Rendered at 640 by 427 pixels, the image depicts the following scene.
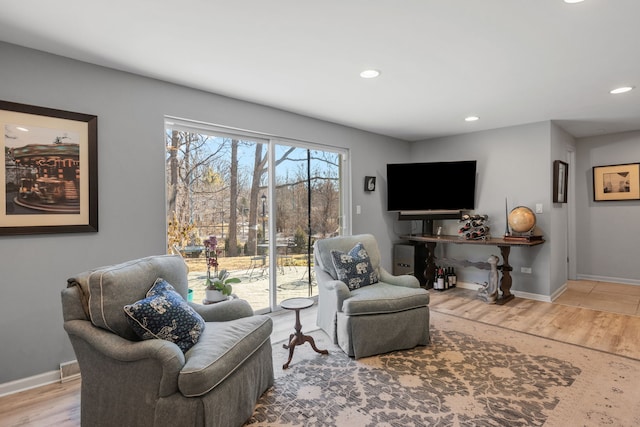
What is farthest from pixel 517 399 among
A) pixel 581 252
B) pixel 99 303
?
pixel 581 252

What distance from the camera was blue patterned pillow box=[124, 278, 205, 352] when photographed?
5.79ft

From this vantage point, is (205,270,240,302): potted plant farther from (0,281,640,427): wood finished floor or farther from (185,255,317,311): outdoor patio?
(0,281,640,427): wood finished floor

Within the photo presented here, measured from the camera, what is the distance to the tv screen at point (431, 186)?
15.9 feet

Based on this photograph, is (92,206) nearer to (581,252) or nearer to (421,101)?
(421,101)

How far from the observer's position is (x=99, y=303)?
5.79 ft

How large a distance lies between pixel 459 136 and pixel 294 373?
4.29 m

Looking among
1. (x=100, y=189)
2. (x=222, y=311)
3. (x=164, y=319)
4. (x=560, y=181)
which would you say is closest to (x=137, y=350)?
(x=164, y=319)

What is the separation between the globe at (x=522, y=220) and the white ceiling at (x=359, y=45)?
135cm

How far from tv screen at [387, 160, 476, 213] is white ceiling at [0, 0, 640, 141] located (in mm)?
1330

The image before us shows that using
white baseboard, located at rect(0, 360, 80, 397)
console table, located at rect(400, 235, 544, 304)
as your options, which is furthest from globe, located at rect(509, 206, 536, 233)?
white baseboard, located at rect(0, 360, 80, 397)

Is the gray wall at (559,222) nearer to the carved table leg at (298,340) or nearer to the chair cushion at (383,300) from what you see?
the chair cushion at (383,300)

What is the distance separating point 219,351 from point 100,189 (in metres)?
1.71

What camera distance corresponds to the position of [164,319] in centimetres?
182

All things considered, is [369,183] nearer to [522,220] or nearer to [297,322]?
[522,220]
